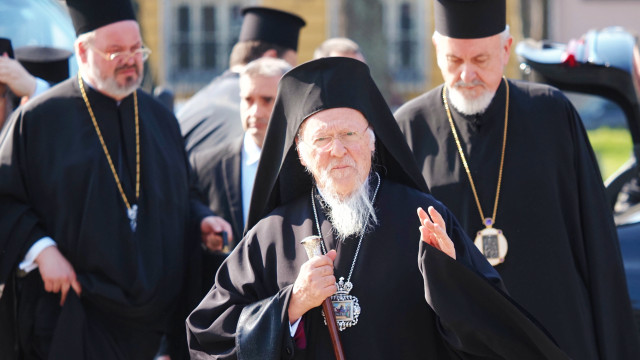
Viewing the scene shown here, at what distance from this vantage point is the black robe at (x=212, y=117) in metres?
6.66

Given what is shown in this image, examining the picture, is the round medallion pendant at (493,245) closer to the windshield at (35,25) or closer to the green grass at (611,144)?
the windshield at (35,25)

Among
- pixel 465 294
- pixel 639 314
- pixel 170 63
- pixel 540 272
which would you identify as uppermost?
pixel 465 294

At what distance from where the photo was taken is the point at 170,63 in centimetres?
2147

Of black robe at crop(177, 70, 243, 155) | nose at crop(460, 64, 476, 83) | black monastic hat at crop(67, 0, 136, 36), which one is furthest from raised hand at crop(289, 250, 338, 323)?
black robe at crop(177, 70, 243, 155)

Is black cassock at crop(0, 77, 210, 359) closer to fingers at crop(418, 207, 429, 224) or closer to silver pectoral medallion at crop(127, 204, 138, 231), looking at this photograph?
silver pectoral medallion at crop(127, 204, 138, 231)

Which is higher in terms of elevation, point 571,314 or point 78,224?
point 78,224

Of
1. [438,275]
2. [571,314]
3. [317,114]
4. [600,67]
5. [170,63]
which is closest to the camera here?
[438,275]

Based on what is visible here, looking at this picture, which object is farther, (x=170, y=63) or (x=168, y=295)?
(x=170, y=63)

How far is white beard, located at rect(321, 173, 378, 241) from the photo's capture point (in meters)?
3.98

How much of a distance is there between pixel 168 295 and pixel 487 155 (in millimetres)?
1594

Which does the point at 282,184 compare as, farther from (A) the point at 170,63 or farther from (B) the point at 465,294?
(A) the point at 170,63

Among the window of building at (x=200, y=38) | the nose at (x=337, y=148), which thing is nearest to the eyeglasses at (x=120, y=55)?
the nose at (x=337, y=148)

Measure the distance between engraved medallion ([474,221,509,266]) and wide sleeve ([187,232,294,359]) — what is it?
4.24 feet

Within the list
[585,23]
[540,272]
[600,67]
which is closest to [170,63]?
[585,23]
